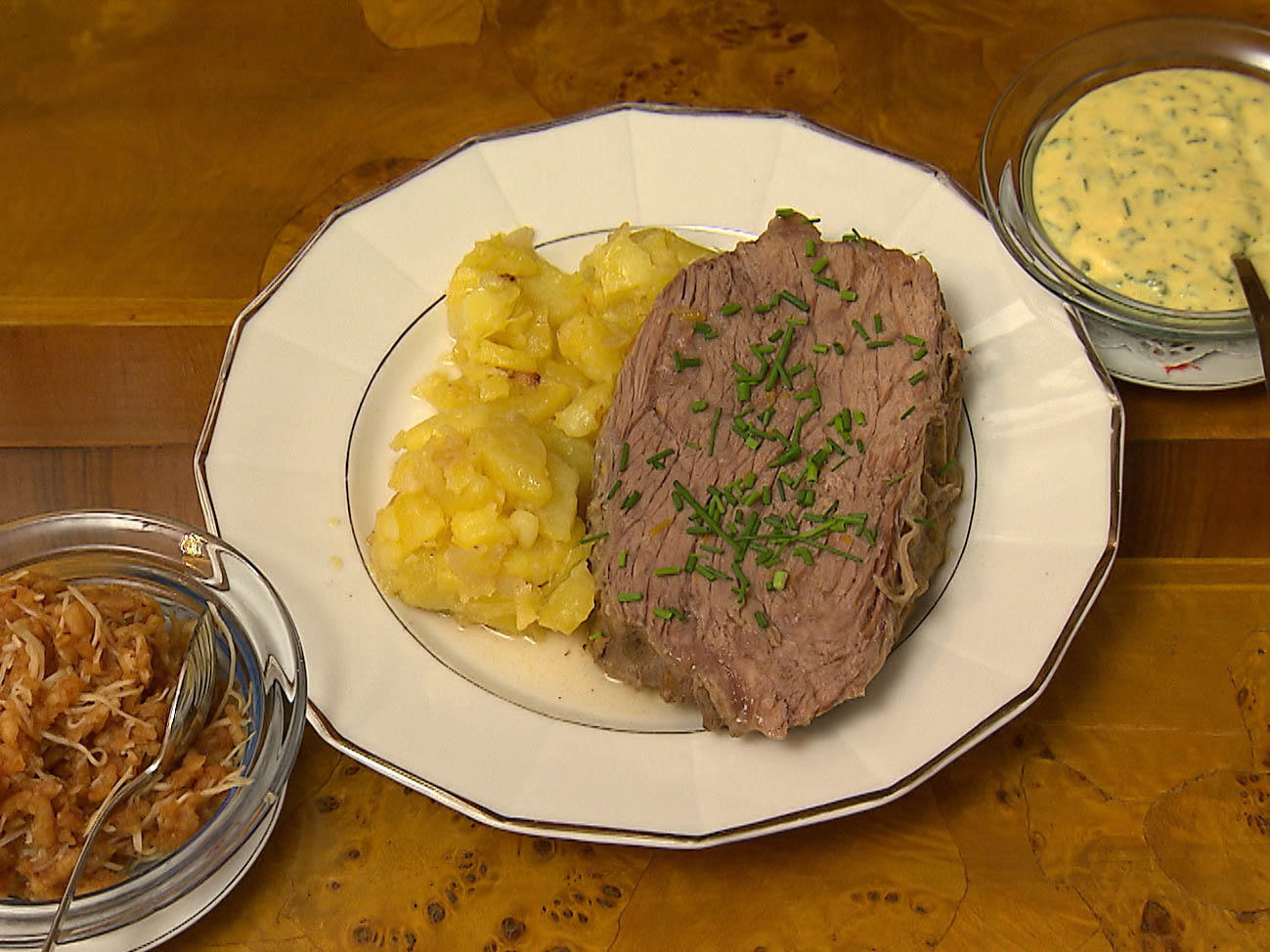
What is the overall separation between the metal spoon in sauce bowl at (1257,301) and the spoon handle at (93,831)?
9.20ft

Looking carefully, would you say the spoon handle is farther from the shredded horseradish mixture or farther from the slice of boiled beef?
the slice of boiled beef

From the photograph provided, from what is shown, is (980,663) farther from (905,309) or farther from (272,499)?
(272,499)

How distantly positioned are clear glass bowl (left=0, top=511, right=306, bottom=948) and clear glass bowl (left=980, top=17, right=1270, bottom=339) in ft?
7.38

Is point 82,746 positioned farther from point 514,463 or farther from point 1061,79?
point 1061,79

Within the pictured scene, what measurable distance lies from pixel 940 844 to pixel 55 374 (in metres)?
2.75

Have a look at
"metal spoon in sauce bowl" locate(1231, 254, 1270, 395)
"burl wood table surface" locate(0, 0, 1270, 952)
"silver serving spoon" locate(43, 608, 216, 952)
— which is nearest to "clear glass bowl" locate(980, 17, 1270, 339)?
"burl wood table surface" locate(0, 0, 1270, 952)

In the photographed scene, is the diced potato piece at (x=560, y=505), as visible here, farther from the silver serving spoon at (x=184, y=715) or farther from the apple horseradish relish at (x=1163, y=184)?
the apple horseradish relish at (x=1163, y=184)

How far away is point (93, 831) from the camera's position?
2625 mm

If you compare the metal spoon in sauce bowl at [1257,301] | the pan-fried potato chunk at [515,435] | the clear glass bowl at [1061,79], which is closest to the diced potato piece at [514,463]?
the pan-fried potato chunk at [515,435]

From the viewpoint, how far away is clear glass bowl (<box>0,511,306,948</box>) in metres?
2.65

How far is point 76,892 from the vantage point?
268cm

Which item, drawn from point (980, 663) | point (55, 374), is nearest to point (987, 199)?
point (980, 663)

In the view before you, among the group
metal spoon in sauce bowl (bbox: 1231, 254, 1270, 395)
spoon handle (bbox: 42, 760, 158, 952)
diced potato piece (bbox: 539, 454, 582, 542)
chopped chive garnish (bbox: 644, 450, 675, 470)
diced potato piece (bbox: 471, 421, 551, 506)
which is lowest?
spoon handle (bbox: 42, 760, 158, 952)

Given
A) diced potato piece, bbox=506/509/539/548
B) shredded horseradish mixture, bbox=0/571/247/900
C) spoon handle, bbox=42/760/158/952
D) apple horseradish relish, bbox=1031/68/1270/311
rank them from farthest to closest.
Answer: apple horseradish relish, bbox=1031/68/1270/311 → diced potato piece, bbox=506/509/539/548 → shredded horseradish mixture, bbox=0/571/247/900 → spoon handle, bbox=42/760/158/952
